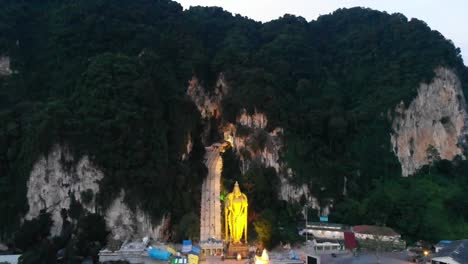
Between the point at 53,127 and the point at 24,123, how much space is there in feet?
10.5

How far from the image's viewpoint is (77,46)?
41000 mm

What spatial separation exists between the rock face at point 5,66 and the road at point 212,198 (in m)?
Result: 18.4

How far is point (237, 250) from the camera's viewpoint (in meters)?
29.0

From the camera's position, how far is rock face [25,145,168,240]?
102 ft

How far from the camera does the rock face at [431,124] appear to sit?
44.0m

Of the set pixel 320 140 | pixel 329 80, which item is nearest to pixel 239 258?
pixel 320 140

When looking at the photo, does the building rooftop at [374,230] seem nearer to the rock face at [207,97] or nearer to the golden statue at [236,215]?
the golden statue at [236,215]

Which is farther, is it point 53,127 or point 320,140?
point 320,140

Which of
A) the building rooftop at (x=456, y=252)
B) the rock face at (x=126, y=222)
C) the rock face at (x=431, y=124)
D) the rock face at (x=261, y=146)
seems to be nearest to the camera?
the building rooftop at (x=456, y=252)

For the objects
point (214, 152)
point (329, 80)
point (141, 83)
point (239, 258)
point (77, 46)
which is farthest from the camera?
point (329, 80)

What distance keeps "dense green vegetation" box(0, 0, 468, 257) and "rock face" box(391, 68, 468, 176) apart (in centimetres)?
128

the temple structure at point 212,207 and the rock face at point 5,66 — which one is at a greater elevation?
the rock face at point 5,66

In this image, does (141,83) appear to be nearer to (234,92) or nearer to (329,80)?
(234,92)

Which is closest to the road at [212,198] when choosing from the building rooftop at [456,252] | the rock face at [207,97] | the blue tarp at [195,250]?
the blue tarp at [195,250]
